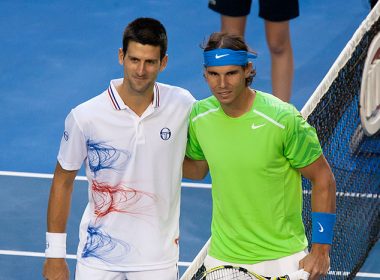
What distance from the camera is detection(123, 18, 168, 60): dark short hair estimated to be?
20.3 feet

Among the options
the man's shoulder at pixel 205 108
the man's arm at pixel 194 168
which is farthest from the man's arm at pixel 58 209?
the man's shoulder at pixel 205 108

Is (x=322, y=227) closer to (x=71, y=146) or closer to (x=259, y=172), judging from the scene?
(x=259, y=172)

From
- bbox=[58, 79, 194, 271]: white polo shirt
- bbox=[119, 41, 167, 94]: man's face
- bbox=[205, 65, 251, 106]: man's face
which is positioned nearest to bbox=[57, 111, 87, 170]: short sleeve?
bbox=[58, 79, 194, 271]: white polo shirt

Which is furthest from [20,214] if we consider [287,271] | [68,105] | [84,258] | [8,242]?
[287,271]

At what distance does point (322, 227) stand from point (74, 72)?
701cm

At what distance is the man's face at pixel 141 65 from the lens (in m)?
6.13

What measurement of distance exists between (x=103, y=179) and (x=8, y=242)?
3419mm

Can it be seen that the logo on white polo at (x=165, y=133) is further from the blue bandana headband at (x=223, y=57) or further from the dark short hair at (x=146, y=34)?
the blue bandana headband at (x=223, y=57)

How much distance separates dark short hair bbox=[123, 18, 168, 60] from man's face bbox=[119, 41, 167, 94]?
3 cm

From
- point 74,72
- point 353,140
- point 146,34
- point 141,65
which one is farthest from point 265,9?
point 141,65

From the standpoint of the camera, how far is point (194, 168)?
257 inches

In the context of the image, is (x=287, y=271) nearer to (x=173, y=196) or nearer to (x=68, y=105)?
(x=173, y=196)

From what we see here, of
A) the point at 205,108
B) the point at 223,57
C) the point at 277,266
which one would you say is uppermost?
the point at 223,57

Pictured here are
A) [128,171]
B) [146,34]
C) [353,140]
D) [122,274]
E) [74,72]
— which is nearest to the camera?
[146,34]
